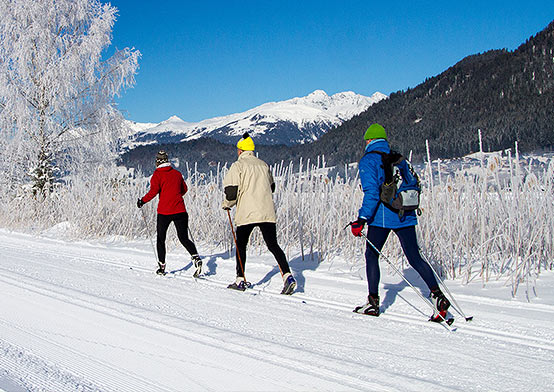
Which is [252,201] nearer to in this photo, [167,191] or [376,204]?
[376,204]

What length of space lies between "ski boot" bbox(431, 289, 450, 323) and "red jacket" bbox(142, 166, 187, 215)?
3.10 metres

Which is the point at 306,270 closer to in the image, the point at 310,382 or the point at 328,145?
the point at 310,382

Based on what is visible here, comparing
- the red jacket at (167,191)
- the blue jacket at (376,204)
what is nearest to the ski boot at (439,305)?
the blue jacket at (376,204)

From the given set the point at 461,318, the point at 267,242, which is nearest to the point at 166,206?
the point at 267,242

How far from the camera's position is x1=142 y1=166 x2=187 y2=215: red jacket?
209 inches

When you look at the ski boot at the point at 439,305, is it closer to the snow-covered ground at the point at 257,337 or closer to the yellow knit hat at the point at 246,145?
the snow-covered ground at the point at 257,337

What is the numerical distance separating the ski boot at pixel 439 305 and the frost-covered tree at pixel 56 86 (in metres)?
11.9

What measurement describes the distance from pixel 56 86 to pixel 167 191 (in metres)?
9.37

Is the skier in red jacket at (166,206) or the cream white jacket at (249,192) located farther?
the skier in red jacket at (166,206)

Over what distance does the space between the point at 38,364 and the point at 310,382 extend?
1.41m

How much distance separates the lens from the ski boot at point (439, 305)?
3.28 meters

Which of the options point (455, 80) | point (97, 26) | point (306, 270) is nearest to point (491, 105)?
point (455, 80)

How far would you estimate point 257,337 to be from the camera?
2.84m

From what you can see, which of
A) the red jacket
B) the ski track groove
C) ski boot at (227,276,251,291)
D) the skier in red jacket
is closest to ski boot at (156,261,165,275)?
the skier in red jacket
